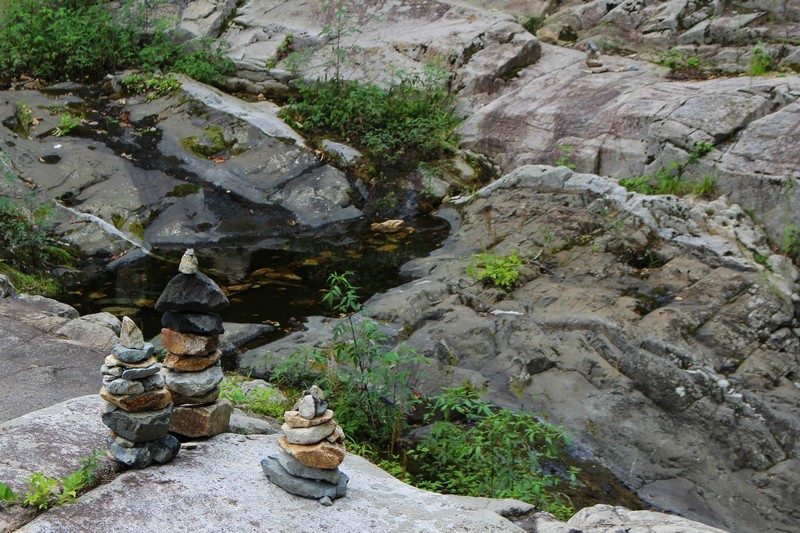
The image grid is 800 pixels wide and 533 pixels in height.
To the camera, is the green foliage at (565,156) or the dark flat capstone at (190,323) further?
the green foliage at (565,156)

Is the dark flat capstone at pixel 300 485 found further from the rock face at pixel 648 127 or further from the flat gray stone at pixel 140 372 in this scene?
the rock face at pixel 648 127

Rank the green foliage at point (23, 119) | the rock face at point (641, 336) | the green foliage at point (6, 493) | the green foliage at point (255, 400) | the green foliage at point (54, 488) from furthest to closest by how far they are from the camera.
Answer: the green foliage at point (23, 119) < the rock face at point (641, 336) < the green foliage at point (255, 400) < the green foliage at point (54, 488) < the green foliage at point (6, 493)

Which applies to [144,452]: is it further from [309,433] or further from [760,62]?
[760,62]

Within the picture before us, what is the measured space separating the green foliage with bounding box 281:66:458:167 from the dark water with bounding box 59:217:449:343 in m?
1.47

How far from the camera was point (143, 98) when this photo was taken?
12.5 meters

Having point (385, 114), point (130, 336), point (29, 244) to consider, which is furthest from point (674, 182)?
point (29, 244)

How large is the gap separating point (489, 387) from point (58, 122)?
26.8 ft

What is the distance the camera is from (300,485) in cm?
367

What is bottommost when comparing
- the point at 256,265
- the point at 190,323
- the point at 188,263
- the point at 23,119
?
the point at 256,265

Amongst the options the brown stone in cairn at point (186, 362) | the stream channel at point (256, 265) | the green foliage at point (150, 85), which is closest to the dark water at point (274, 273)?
the stream channel at point (256, 265)

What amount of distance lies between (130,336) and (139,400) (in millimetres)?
301

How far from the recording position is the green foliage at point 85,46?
41.9 ft

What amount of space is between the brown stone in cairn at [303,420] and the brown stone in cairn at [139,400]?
0.60 metres

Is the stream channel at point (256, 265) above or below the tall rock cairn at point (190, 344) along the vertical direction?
below
